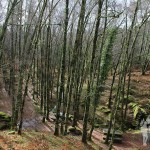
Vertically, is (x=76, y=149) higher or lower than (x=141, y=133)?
higher

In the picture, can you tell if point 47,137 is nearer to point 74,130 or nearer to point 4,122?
point 74,130

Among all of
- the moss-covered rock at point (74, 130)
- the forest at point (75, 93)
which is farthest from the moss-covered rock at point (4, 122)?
the moss-covered rock at point (74, 130)

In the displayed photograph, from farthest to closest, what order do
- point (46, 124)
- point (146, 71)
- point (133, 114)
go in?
point (146, 71) < point (133, 114) < point (46, 124)

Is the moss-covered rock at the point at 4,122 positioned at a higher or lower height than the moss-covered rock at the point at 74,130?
higher

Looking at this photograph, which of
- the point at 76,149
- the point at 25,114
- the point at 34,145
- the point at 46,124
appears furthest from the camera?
the point at 25,114

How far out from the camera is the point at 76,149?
14.5 meters

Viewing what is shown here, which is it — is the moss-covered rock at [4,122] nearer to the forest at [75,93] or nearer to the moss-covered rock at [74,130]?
the forest at [75,93]

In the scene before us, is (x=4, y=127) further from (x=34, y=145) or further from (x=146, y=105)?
(x=146, y=105)

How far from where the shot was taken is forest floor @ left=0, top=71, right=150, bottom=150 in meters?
13.3

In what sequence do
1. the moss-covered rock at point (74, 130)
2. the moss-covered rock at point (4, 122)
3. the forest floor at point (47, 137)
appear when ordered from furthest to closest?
the moss-covered rock at point (74, 130)
the moss-covered rock at point (4, 122)
the forest floor at point (47, 137)

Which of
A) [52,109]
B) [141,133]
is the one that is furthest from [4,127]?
[141,133]

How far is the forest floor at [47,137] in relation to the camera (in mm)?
13268

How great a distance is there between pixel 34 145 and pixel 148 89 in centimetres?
2198

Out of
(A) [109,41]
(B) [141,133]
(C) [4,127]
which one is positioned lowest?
(B) [141,133]
